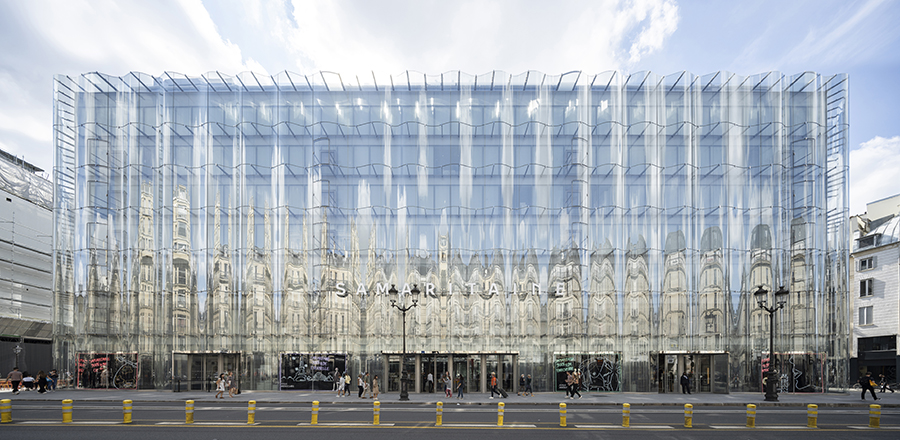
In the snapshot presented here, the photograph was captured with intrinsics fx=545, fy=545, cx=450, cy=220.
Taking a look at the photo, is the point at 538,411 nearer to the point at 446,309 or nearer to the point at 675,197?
the point at 446,309

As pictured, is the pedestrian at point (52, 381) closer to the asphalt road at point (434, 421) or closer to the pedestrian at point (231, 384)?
the asphalt road at point (434, 421)

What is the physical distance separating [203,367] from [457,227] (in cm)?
1914

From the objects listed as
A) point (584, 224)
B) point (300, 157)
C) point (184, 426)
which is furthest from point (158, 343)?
point (584, 224)

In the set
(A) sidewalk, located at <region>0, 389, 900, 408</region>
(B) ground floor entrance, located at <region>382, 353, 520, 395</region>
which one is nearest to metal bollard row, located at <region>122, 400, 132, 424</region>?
(A) sidewalk, located at <region>0, 389, 900, 408</region>

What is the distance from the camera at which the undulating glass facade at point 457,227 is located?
3556cm

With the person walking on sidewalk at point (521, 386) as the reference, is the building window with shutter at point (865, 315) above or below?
above

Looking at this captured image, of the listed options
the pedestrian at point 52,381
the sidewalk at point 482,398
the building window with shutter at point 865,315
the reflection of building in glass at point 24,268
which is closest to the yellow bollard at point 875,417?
the sidewalk at point 482,398

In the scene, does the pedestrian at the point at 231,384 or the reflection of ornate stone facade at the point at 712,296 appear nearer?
the pedestrian at the point at 231,384

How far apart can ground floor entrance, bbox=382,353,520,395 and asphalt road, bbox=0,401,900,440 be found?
6549 mm

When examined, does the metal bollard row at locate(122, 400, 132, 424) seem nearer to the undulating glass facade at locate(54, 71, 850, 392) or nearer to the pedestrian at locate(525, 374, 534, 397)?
the undulating glass facade at locate(54, 71, 850, 392)

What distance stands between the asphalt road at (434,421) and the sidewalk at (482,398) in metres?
1.28

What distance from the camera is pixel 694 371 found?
3519 centimetres

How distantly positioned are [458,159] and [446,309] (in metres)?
10.4

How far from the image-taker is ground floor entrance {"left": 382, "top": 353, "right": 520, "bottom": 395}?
34.1 m
